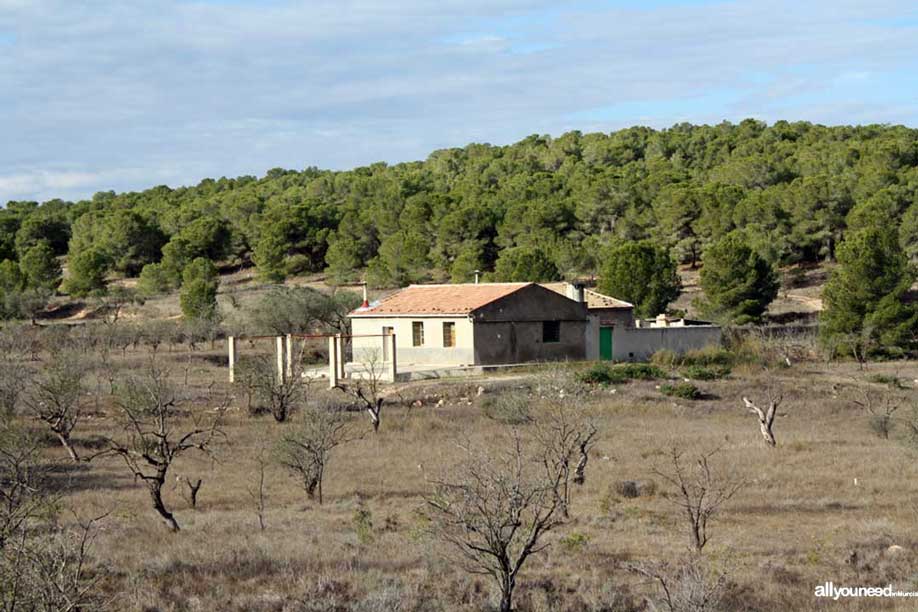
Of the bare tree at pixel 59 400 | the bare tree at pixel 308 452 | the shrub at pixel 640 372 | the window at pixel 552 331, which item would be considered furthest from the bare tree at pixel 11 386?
the shrub at pixel 640 372

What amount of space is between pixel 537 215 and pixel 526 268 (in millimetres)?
13738

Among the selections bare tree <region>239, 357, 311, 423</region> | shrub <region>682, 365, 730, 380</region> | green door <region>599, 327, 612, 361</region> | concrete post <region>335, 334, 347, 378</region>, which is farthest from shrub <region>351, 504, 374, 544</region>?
green door <region>599, 327, 612, 361</region>

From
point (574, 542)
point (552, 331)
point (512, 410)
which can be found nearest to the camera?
point (574, 542)

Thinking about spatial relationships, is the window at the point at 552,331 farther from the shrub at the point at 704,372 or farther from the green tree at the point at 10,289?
the green tree at the point at 10,289

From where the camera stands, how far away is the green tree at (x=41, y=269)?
6906 cm

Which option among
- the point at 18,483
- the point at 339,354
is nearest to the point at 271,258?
the point at 339,354

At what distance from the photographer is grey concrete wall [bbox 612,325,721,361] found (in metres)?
38.2

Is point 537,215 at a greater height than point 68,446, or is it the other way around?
point 537,215

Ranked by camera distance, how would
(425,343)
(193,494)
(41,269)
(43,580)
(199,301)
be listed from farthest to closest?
1. (41,269)
2. (199,301)
3. (425,343)
4. (193,494)
5. (43,580)

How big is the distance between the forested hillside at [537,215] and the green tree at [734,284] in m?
9.19

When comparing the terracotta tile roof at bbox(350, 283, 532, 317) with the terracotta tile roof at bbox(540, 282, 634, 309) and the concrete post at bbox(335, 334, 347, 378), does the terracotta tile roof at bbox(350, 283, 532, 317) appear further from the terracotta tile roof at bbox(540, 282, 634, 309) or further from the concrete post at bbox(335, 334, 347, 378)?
the terracotta tile roof at bbox(540, 282, 634, 309)

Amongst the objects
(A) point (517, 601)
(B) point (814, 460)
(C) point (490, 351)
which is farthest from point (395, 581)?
(C) point (490, 351)

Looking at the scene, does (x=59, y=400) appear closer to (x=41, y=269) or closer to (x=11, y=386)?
(x=11, y=386)

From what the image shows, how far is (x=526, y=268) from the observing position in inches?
2180
